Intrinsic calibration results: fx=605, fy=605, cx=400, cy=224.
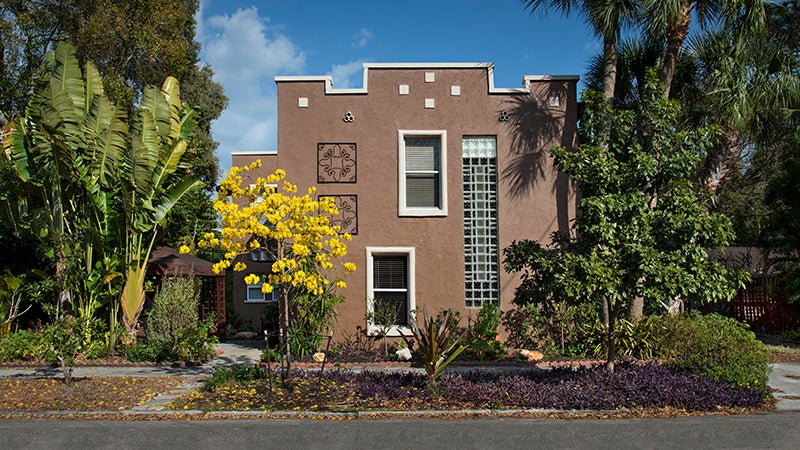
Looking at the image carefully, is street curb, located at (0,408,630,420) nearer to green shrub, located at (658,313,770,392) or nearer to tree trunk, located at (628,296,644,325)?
green shrub, located at (658,313,770,392)

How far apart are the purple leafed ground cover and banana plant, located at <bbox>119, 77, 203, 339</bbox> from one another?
596cm

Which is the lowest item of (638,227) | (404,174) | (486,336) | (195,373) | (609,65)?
(195,373)

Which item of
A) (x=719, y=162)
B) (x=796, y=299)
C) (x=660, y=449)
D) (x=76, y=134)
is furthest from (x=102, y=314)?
(x=796, y=299)

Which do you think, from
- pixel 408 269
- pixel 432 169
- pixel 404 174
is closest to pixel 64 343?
pixel 408 269

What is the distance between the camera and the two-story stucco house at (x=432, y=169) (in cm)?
1298

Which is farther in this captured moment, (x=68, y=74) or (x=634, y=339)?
(x=68, y=74)

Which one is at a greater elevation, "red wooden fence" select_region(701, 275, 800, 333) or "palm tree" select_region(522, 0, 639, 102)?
"palm tree" select_region(522, 0, 639, 102)

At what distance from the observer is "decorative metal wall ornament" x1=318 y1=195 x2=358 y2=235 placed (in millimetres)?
12953

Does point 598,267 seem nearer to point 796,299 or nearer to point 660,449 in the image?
point 660,449

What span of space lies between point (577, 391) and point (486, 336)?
386cm

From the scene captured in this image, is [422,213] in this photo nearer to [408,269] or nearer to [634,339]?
[408,269]

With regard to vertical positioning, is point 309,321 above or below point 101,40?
below

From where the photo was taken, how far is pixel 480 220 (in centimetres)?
1321

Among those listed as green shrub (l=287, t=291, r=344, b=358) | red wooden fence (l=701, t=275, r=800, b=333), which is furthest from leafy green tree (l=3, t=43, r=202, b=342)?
red wooden fence (l=701, t=275, r=800, b=333)
